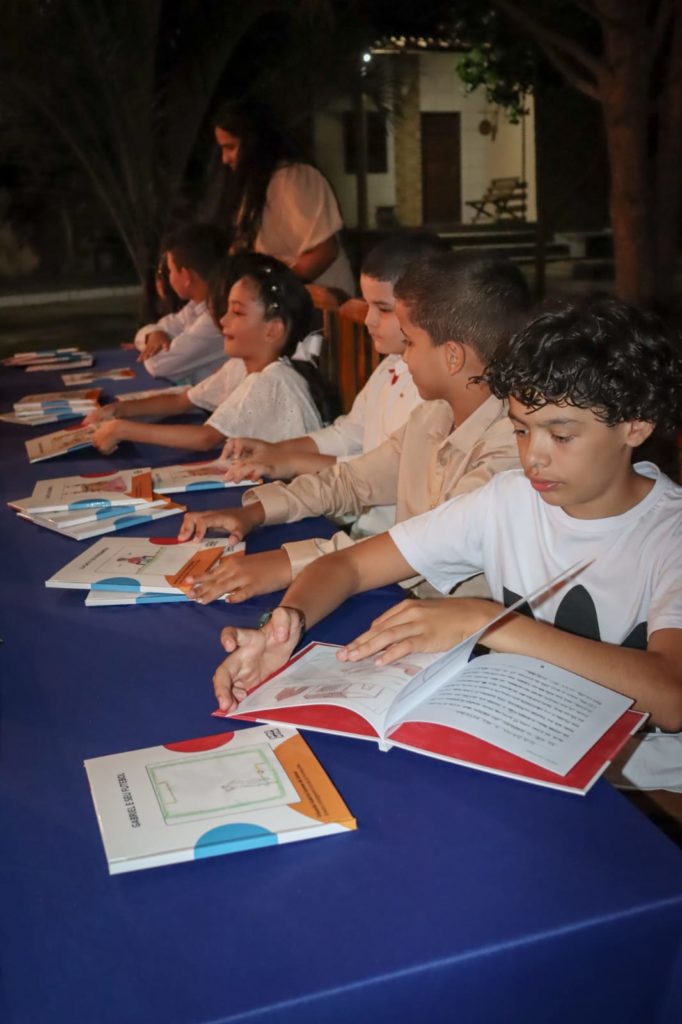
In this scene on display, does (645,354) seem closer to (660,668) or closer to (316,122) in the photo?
(660,668)

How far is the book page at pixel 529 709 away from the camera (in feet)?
3.53

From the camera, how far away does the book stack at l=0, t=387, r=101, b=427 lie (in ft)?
10.2

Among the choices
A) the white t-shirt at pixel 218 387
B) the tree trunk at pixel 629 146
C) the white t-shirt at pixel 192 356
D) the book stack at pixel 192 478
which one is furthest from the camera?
the tree trunk at pixel 629 146

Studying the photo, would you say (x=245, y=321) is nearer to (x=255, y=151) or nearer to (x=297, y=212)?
(x=297, y=212)

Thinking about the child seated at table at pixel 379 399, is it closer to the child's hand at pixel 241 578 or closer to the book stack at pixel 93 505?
the book stack at pixel 93 505

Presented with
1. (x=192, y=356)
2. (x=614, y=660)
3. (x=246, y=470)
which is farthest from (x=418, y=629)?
(x=192, y=356)

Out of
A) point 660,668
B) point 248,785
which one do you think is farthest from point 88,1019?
point 660,668

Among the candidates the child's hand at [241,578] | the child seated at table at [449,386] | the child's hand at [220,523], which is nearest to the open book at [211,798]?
the child's hand at [241,578]

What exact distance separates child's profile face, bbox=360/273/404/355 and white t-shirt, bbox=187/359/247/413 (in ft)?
2.38

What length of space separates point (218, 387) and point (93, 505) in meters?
1.14

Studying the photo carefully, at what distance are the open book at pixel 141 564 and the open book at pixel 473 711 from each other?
45 cm

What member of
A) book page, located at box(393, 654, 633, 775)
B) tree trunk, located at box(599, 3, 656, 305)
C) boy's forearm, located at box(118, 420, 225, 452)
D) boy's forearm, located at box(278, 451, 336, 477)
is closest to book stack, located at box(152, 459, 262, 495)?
boy's forearm, located at box(278, 451, 336, 477)

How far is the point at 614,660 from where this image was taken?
4.11 feet

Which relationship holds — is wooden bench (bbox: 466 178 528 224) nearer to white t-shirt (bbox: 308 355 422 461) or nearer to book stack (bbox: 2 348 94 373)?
book stack (bbox: 2 348 94 373)
